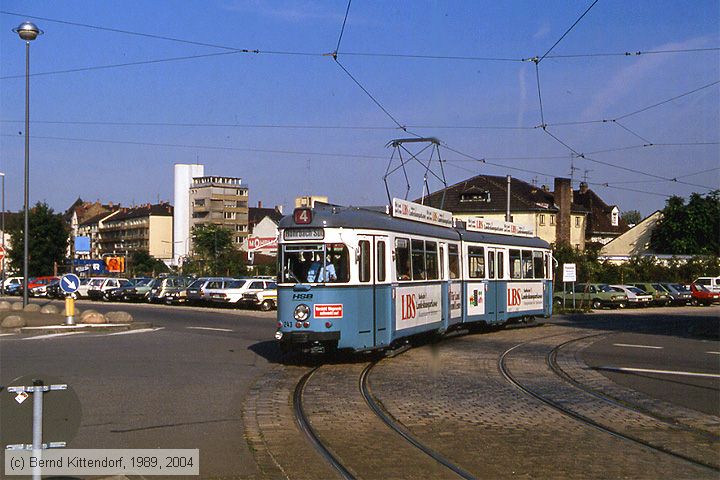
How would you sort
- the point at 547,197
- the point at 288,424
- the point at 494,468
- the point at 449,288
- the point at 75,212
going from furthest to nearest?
1. the point at 75,212
2. the point at 547,197
3. the point at 449,288
4. the point at 288,424
5. the point at 494,468

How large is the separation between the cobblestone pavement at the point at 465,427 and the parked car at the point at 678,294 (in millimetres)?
40489

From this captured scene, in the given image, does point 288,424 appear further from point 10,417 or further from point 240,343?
point 240,343

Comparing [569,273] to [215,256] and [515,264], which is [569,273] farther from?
[215,256]

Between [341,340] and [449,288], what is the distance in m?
5.95

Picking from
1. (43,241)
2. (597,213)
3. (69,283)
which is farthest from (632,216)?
(69,283)

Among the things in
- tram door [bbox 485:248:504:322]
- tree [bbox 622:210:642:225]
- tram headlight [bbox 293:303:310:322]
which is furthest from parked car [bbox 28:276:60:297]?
tree [bbox 622:210:642:225]

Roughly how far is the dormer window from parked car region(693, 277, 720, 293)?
77.3 ft

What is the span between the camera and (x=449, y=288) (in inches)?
842

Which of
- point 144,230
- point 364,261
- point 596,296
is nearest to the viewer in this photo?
point 364,261

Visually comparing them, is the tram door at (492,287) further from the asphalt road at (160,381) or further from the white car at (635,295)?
the white car at (635,295)

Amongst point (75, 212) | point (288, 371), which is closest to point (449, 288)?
point (288, 371)

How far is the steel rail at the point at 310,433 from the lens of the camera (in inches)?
311

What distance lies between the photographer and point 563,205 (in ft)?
258

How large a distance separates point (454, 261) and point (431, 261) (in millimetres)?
2070
